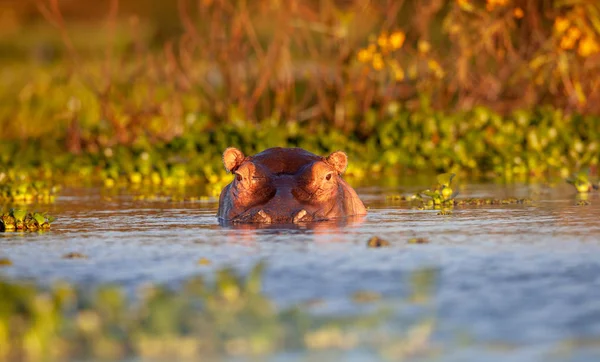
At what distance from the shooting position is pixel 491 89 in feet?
54.5

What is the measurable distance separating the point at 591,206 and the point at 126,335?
5316 millimetres

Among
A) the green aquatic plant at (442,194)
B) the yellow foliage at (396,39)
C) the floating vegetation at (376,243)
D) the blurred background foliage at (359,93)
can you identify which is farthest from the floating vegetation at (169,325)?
the yellow foliage at (396,39)

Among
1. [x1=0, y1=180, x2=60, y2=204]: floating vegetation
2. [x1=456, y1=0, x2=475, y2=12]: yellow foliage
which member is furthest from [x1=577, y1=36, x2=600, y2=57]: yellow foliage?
[x1=0, y1=180, x2=60, y2=204]: floating vegetation

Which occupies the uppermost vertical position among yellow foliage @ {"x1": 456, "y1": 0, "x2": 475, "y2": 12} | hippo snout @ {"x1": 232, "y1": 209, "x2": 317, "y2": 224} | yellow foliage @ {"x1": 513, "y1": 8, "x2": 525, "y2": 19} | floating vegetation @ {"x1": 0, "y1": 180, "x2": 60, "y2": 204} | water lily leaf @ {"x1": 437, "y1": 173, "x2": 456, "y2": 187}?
yellow foliage @ {"x1": 456, "y1": 0, "x2": 475, "y2": 12}

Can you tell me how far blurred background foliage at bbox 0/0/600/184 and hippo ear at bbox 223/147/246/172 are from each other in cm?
540

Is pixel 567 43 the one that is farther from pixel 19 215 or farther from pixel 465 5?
pixel 19 215

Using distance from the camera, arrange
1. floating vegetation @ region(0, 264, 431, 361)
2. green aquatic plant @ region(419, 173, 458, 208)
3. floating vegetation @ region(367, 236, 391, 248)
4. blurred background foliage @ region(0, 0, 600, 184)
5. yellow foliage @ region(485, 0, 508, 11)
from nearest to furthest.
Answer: floating vegetation @ region(0, 264, 431, 361)
floating vegetation @ region(367, 236, 391, 248)
green aquatic plant @ region(419, 173, 458, 208)
blurred background foliage @ region(0, 0, 600, 184)
yellow foliage @ region(485, 0, 508, 11)

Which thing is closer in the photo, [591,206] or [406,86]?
[591,206]

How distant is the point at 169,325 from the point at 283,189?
352cm

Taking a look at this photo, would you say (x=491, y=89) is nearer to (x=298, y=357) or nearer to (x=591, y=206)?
(x=591, y=206)

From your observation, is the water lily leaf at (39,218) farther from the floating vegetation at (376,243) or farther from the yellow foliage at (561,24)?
the yellow foliage at (561,24)

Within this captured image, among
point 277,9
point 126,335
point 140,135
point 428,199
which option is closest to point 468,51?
point 277,9

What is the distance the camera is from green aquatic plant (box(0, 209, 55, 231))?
8.21 m

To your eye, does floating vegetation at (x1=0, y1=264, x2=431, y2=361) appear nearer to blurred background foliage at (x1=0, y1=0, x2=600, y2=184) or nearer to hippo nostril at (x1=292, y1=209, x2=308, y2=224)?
hippo nostril at (x1=292, y1=209, x2=308, y2=224)
